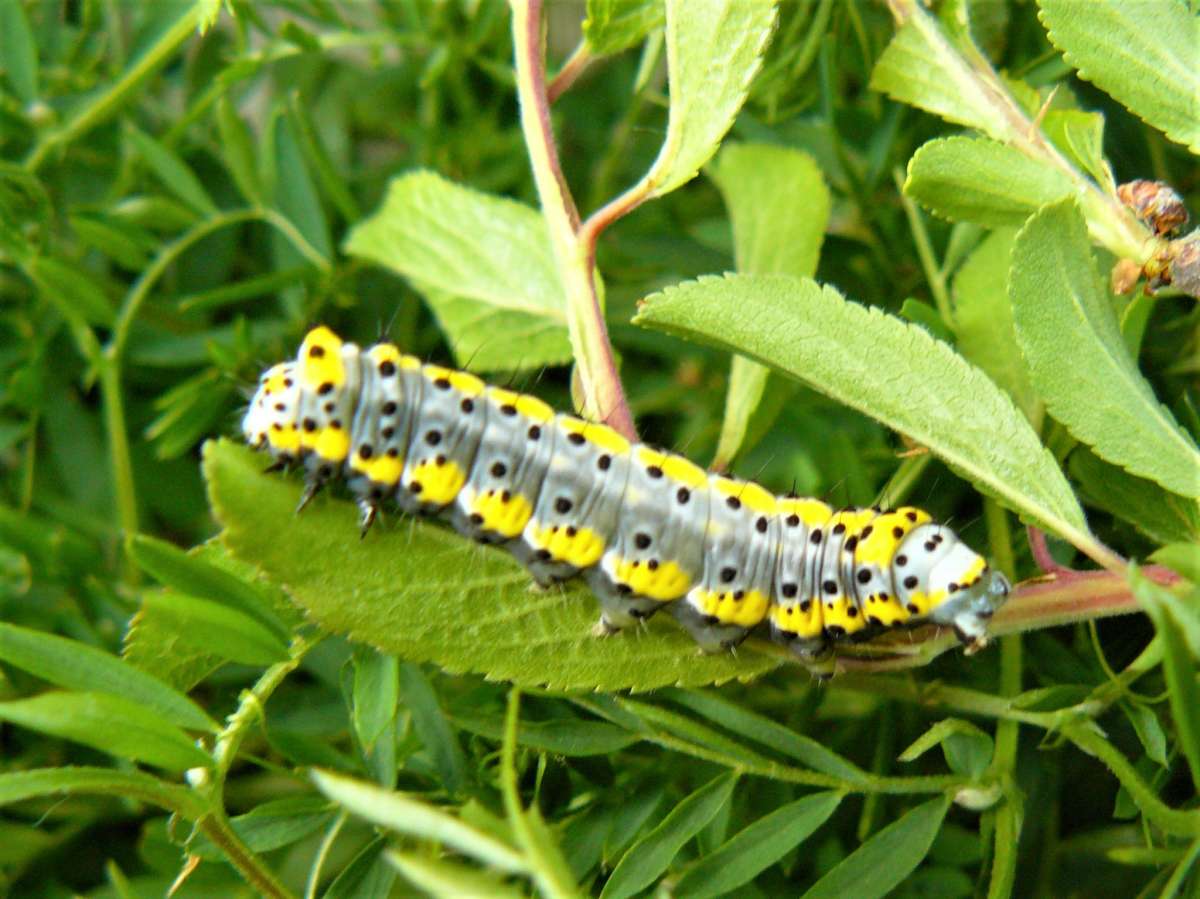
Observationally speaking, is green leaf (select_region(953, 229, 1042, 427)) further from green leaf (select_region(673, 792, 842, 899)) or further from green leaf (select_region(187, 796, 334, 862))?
green leaf (select_region(187, 796, 334, 862))

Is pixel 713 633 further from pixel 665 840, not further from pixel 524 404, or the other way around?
pixel 524 404

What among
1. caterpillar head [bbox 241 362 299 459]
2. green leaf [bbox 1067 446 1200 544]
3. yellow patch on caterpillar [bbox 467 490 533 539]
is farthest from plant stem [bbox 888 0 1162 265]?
caterpillar head [bbox 241 362 299 459]

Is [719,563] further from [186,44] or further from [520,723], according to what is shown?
[186,44]

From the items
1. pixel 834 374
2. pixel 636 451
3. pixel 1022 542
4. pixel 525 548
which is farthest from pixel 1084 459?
pixel 525 548

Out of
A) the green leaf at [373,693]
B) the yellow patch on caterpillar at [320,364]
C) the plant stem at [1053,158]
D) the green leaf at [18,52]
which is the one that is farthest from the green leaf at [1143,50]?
the green leaf at [18,52]

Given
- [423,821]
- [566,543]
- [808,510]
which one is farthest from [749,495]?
[423,821]

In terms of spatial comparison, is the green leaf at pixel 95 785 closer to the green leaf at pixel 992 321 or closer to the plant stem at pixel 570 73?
the plant stem at pixel 570 73
